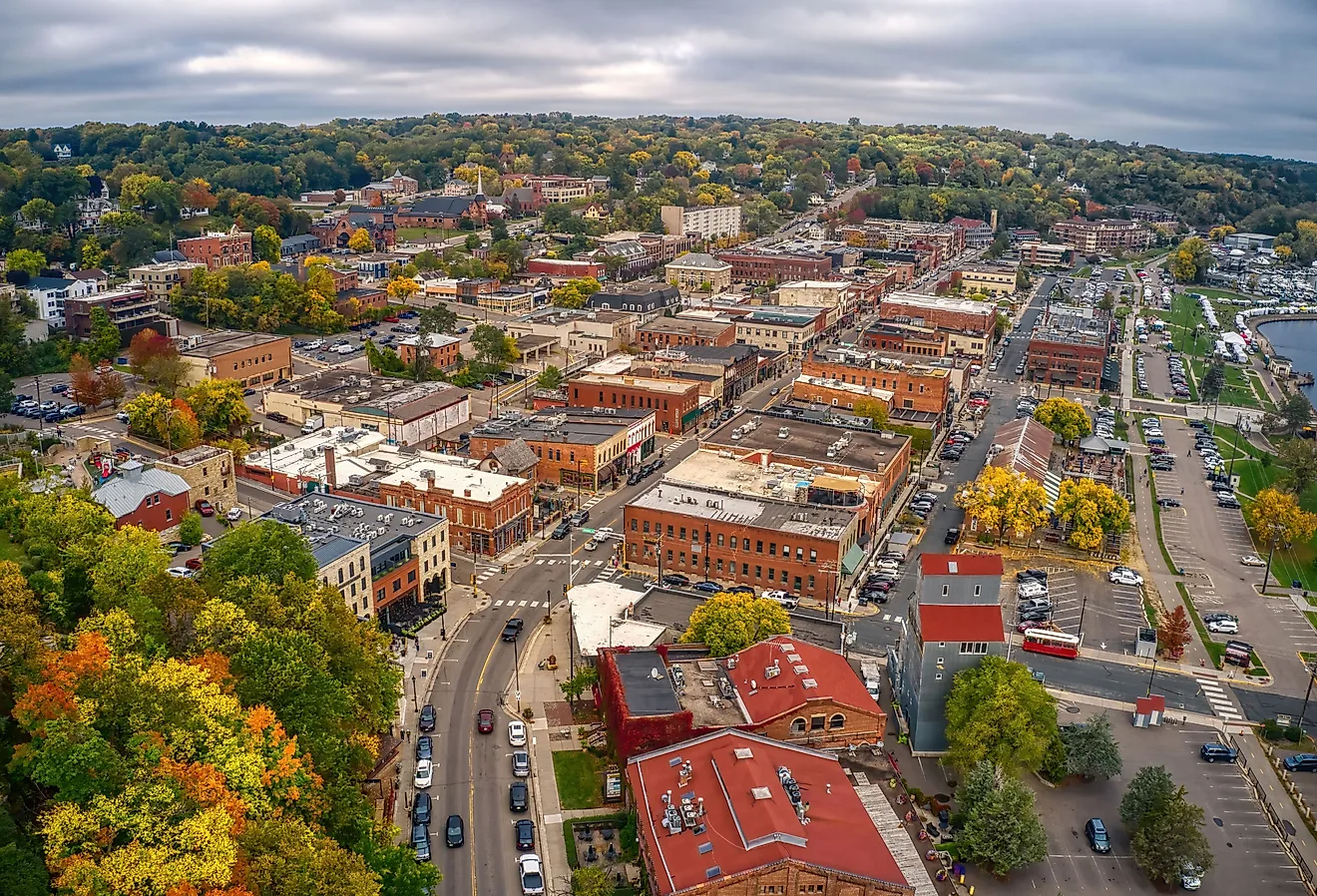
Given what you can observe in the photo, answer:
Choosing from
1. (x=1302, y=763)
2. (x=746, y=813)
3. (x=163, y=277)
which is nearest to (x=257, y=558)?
(x=746, y=813)

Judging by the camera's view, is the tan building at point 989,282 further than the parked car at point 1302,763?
Yes

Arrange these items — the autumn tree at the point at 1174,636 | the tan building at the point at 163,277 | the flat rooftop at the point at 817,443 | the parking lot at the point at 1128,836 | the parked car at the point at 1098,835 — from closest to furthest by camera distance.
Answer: the parking lot at the point at 1128,836 → the parked car at the point at 1098,835 → the autumn tree at the point at 1174,636 → the flat rooftop at the point at 817,443 → the tan building at the point at 163,277

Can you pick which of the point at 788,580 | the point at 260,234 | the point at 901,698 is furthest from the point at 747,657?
the point at 260,234

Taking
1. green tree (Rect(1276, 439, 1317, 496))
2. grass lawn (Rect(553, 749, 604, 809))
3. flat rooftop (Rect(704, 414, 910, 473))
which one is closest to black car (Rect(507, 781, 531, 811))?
grass lawn (Rect(553, 749, 604, 809))

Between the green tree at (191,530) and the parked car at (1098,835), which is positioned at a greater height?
the green tree at (191,530)

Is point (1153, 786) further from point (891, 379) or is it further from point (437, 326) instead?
point (437, 326)

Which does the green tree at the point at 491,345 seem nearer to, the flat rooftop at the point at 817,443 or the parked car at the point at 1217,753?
the flat rooftop at the point at 817,443

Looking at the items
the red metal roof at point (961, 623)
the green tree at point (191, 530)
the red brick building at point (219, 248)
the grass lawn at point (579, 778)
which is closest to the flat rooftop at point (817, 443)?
the red metal roof at point (961, 623)
